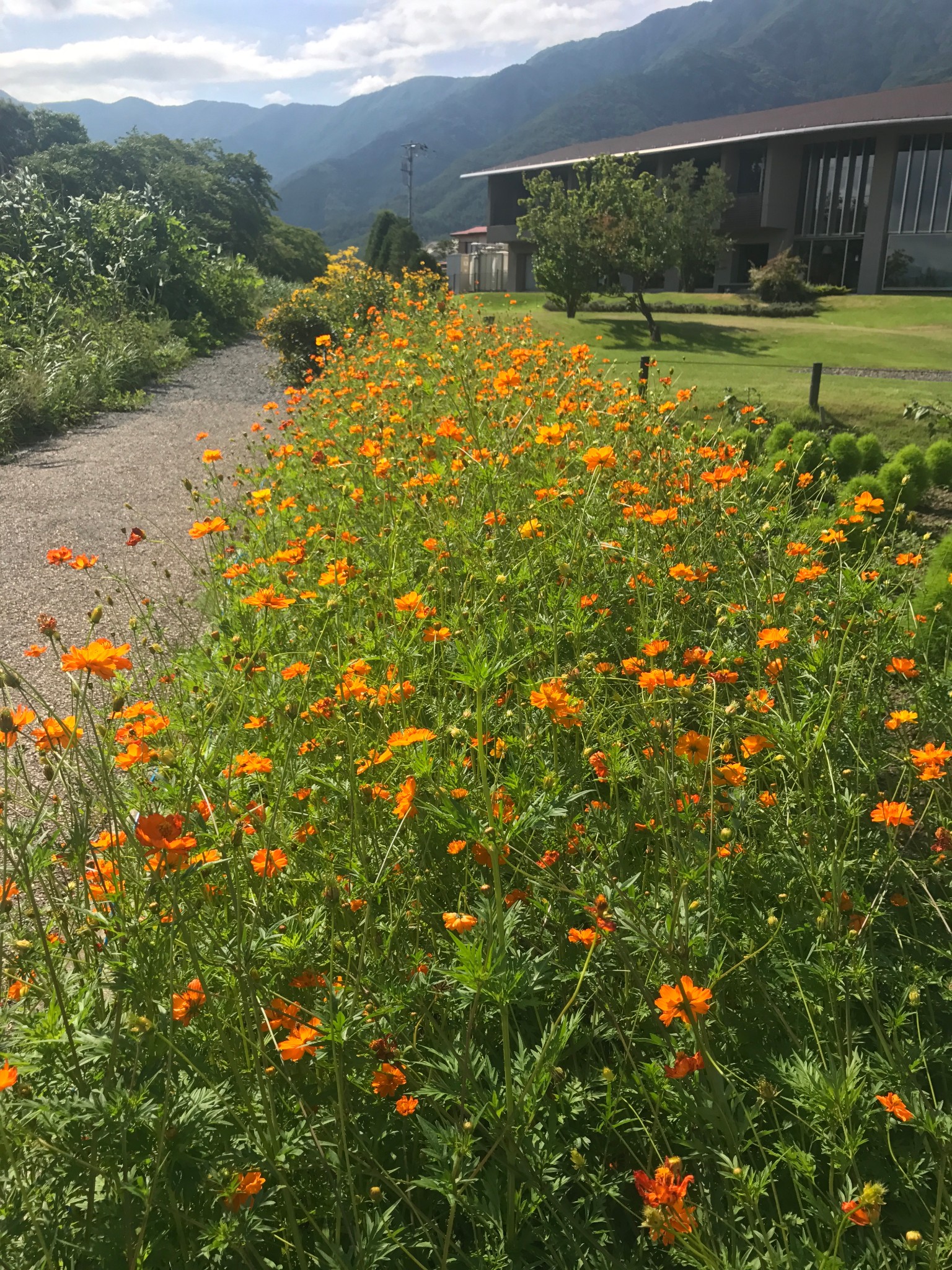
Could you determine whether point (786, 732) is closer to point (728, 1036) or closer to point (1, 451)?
point (728, 1036)

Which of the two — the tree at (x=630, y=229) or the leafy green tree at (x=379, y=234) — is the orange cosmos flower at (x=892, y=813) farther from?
the leafy green tree at (x=379, y=234)

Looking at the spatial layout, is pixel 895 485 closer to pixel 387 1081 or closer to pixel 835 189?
pixel 387 1081

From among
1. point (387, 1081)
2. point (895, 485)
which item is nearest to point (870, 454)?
point (895, 485)

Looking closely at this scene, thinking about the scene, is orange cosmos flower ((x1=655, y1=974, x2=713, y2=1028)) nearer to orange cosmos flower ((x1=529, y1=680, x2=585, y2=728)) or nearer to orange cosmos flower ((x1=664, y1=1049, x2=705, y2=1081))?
orange cosmos flower ((x1=664, y1=1049, x2=705, y2=1081))

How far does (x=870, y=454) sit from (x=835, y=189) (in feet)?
95.2

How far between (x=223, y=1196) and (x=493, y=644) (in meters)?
1.43

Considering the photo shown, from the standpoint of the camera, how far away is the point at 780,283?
976 inches

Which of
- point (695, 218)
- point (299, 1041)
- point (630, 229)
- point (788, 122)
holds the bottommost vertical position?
point (299, 1041)

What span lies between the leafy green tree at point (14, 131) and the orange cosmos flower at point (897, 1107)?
44157 mm

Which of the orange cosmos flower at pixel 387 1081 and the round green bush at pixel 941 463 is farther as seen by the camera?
the round green bush at pixel 941 463

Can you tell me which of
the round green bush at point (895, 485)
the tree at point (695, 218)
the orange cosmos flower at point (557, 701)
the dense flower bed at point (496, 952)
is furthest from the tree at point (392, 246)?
the orange cosmos flower at point (557, 701)

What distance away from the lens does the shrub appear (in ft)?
80.3

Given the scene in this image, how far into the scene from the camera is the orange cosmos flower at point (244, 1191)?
1.11 meters

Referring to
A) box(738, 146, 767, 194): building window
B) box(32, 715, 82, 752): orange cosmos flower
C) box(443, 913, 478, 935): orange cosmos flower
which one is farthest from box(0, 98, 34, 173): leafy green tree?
box(443, 913, 478, 935): orange cosmos flower
